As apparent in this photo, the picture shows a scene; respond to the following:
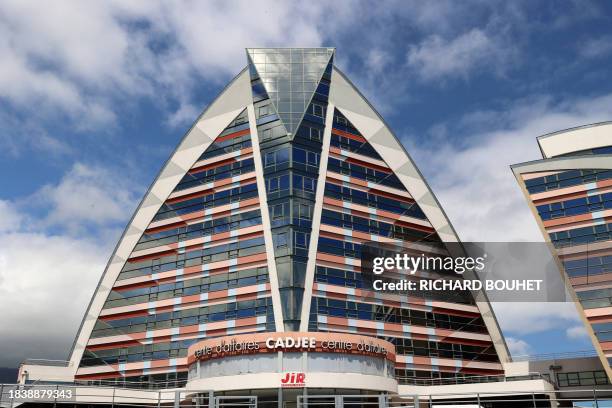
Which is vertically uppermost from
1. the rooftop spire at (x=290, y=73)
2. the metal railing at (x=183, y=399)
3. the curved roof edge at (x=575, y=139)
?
the rooftop spire at (x=290, y=73)

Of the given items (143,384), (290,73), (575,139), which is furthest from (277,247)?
(575,139)

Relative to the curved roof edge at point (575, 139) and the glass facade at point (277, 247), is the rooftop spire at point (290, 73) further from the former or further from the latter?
the curved roof edge at point (575, 139)

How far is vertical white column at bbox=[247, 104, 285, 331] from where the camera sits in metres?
65.2

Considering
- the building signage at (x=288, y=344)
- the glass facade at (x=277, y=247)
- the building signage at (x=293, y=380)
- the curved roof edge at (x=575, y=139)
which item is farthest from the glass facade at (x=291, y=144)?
the curved roof edge at (x=575, y=139)

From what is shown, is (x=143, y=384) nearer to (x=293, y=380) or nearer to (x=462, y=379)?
(x=293, y=380)

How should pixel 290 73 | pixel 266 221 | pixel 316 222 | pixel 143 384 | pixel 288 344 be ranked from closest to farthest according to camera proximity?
pixel 288 344
pixel 316 222
pixel 266 221
pixel 143 384
pixel 290 73

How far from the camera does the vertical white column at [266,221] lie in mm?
65250

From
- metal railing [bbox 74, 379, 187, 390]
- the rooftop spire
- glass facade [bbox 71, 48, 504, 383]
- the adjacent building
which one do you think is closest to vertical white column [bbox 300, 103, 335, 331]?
glass facade [bbox 71, 48, 504, 383]

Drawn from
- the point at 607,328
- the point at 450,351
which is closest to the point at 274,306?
the point at 450,351

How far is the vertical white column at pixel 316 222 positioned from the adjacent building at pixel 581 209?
23.0 metres

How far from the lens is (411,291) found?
246 feet

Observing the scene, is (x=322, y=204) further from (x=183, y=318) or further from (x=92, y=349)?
(x=92, y=349)

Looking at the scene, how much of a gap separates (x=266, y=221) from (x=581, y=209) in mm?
34868

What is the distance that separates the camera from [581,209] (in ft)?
195
